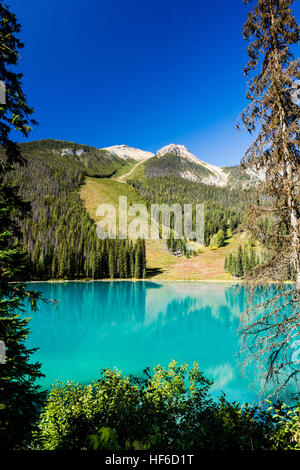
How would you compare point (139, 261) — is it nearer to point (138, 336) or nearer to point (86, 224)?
point (86, 224)

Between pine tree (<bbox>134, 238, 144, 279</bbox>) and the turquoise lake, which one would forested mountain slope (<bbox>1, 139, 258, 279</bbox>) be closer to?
pine tree (<bbox>134, 238, 144, 279</bbox>)

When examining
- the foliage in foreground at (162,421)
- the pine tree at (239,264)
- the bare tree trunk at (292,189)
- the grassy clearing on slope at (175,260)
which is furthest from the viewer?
the grassy clearing on slope at (175,260)

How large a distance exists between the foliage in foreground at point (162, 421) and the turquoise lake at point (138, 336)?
4.36 feet

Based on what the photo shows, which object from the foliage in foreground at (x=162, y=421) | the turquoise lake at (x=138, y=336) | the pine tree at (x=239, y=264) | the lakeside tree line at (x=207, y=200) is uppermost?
the lakeside tree line at (x=207, y=200)

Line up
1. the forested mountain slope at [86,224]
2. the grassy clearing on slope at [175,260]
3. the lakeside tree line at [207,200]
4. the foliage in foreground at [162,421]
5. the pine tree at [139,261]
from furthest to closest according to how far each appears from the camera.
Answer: the lakeside tree line at [207,200] < the grassy clearing on slope at [175,260] < the pine tree at [139,261] < the forested mountain slope at [86,224] < the foliage in foreground at [162,421]

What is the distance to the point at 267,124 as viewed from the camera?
226 inches

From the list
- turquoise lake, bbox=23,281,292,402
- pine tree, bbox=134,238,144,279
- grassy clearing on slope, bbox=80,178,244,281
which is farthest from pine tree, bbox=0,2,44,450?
pine tree, bbox=134,238,144,279

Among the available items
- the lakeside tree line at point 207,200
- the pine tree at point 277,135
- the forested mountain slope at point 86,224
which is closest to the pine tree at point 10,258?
the forested mountain slope at point 86,224

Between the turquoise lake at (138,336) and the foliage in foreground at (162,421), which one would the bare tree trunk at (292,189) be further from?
the foliage in foreground at (162,421)

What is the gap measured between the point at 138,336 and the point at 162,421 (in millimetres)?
23645

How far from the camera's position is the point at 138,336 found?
26.9 metres

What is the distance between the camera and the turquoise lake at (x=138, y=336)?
1731 centimetres

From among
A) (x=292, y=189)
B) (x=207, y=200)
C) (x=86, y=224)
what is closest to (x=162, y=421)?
(x=292, y=189)

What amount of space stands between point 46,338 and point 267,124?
2905 cm
